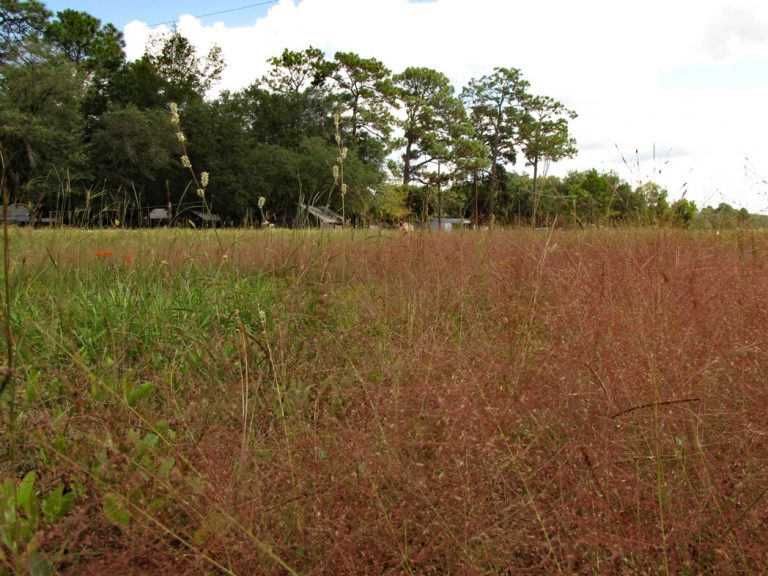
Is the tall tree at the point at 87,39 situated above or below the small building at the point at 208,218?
above

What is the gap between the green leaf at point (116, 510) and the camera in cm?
100

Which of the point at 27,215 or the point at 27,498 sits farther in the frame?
the point at 27,215

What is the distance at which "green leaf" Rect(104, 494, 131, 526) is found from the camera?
1.00m

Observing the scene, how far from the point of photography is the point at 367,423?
1374mm

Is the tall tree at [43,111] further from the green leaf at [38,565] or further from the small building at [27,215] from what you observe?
the green leaf at [38,565]

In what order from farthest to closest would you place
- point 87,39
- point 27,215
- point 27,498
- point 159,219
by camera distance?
point 87,39 → point 159,219 → point 27,215 → point 27,498

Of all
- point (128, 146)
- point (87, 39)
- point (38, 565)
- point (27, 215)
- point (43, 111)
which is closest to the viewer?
point (38, 565)

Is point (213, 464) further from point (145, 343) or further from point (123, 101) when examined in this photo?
point (123, 101)

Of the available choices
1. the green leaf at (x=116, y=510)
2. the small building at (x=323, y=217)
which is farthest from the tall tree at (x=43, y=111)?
the green leaf at (x=116, y=510)

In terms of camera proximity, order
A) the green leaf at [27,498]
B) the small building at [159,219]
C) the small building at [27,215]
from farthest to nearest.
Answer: the small building at [159,219] < the small building at [27,215] < the green leaf at [27,498]

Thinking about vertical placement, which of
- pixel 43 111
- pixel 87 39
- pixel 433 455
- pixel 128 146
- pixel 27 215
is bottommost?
pixel 433 455

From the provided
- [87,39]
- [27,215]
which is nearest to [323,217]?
[27,215]

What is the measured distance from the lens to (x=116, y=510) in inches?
40.7

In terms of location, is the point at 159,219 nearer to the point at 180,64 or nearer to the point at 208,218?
the point at 208,218
